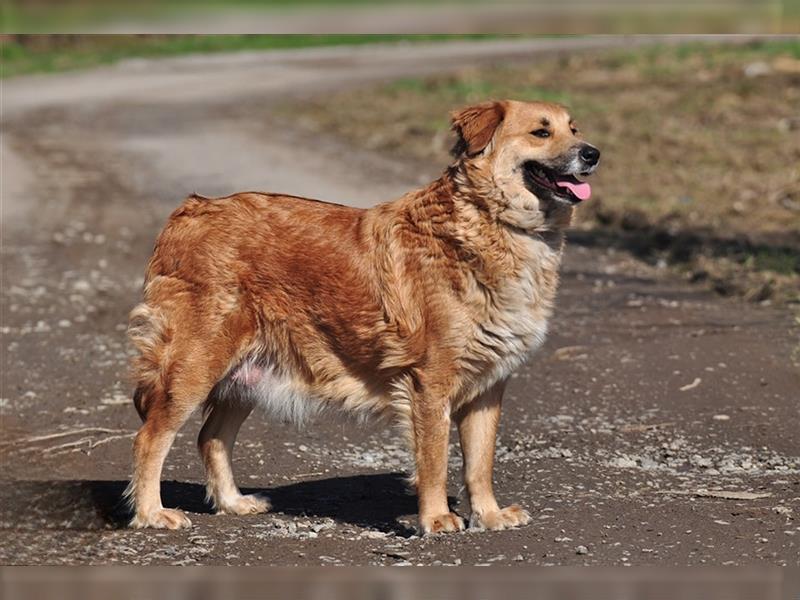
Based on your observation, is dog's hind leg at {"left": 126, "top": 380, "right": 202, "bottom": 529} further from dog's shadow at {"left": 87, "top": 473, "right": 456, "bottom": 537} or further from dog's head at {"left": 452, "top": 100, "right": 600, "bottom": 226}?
dog's head at {"left": 452, "top": 100, "right": 600, "bottom": 226}

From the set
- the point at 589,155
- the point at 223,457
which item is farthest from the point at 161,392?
the point at 589,155

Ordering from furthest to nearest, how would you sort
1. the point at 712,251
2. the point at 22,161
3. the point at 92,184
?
the point at 22,161, the point at 92,184, the point at 712,251

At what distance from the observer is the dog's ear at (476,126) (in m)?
5.43

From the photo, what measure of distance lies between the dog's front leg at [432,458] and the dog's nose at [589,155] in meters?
1.15

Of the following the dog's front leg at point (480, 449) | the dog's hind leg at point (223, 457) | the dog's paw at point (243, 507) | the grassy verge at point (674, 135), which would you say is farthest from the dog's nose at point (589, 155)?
the grassy verge at point (674, 135)

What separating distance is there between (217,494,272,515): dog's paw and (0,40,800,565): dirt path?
93 millimetres

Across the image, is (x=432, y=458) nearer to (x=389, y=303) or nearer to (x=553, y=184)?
(x=389, y=303)

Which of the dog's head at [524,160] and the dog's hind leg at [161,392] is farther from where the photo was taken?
the dog's hind leg at [161,392]

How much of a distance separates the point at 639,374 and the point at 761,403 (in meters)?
0.99

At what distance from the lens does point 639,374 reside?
8531mm

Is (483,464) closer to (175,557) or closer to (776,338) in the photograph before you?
(175,557)
